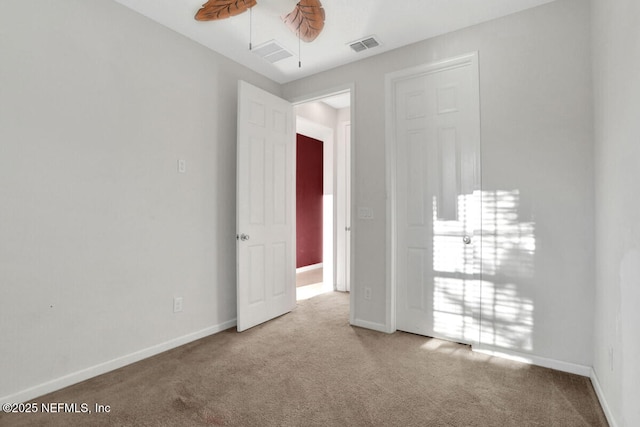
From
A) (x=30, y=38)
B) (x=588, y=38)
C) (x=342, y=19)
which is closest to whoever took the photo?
(x=30, y=38)

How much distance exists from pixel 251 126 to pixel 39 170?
1.70 meters

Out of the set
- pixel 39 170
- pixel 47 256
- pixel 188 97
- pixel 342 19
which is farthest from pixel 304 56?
pixel 47 256

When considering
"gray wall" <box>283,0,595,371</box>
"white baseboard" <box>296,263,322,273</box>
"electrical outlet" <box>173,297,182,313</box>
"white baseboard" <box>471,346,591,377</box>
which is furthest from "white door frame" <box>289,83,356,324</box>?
"white baseboard" <box>296,263,322,273</box>

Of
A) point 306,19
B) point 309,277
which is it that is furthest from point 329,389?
point 309,277

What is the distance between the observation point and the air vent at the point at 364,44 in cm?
291

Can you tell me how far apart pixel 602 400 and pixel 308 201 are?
192 inches

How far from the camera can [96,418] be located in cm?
179

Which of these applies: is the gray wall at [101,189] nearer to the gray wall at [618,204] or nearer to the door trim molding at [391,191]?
the door trim molding at [391,191]

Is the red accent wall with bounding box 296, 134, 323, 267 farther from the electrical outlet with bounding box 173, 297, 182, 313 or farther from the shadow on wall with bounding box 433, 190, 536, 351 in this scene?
the shadow on wall with bounding box 433, 190, 536, 351

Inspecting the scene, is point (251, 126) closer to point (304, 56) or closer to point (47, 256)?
point (304, 56)

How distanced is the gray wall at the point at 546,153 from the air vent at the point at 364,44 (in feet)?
2.06

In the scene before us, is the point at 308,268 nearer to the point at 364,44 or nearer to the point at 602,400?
the point at 364,44

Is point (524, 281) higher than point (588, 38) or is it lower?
lower

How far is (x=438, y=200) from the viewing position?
2.92m
